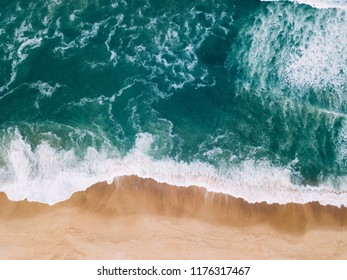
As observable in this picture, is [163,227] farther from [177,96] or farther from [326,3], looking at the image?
[326,3]

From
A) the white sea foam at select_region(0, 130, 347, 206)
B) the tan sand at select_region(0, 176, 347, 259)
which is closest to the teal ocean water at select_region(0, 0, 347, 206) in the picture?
the white sea foam at select_region(0, 130, 347, 206)

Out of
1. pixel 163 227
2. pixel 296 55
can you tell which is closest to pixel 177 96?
pixel 163 227

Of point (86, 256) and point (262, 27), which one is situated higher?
point (262, 27)

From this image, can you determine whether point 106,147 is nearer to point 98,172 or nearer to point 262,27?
point 98,172

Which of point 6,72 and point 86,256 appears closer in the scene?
point 86,256

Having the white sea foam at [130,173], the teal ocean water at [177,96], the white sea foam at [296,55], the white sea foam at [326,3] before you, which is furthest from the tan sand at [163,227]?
the white sea foam at [326,3]

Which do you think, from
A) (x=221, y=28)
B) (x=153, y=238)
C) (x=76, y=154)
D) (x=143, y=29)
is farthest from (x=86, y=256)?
(x=221, y=28)
